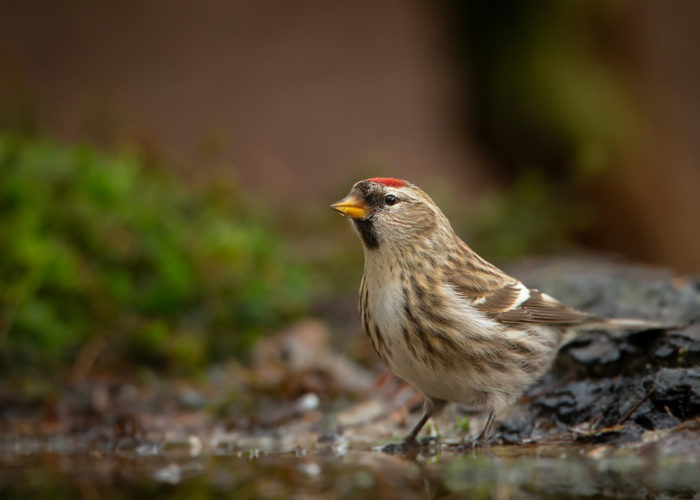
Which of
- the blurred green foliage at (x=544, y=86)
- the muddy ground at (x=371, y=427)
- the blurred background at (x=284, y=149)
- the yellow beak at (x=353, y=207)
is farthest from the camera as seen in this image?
the blurred green foliage at (x=544, y=86)

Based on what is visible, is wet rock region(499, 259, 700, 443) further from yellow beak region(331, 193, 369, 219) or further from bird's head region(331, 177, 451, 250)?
yellow beak region(331, 193, 369, 219)

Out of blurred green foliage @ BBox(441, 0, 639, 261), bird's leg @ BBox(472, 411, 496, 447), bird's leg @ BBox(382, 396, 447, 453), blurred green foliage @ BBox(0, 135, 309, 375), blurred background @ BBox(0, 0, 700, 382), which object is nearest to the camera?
bird's leg @ BBox(472, 411, 496, 447)

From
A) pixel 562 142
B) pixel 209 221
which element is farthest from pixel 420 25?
pixel 209 221

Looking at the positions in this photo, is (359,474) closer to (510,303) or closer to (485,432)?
(485,432)

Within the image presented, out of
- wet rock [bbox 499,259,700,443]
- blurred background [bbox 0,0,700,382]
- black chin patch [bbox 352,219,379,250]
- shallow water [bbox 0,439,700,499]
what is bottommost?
shallow water [bbox 0,439,700,499]

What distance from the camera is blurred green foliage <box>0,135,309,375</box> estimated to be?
220 inches

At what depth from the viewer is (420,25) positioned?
A: 13508mm

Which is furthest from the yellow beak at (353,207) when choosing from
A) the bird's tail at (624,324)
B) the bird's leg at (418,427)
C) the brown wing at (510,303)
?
the bird's tail at (624,324)

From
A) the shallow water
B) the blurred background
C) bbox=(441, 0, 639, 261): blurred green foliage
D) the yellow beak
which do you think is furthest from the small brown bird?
bbox=(441, 0, 639, 261): blurred green foliage

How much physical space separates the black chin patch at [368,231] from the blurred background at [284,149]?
2061 millimetres

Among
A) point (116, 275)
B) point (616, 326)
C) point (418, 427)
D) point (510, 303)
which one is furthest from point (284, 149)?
point (616, 326)

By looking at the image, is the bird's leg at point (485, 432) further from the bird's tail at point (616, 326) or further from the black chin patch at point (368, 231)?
the black chin patch at point (368, 231)

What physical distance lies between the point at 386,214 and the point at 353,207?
19 centimetres

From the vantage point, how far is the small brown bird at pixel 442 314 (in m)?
3.94
